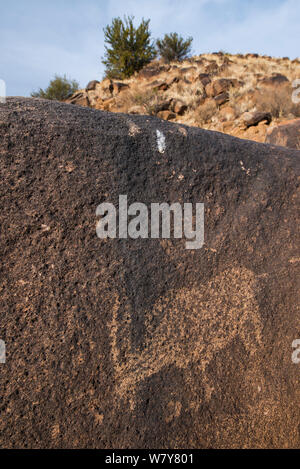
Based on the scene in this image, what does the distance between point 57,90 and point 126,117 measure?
11369 mm

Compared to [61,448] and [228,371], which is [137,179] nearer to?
[228,371]

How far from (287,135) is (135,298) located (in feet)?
8.34

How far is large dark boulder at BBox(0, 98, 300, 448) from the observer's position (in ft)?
3.07

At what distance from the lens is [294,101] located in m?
5.58

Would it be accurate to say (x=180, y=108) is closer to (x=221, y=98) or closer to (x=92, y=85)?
(x=221, y=98)

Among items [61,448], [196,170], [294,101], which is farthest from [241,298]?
[294,101]

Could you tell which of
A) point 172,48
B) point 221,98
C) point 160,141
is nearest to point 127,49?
point 172,48

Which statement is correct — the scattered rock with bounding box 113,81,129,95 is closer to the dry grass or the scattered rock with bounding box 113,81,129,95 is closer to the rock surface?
the dry grass

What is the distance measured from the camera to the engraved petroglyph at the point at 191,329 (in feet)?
3.37

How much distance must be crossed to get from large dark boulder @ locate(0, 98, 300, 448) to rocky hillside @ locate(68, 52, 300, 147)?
148 inches

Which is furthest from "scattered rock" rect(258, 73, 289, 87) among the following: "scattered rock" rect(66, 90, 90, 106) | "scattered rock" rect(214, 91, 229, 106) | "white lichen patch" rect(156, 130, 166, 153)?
"white lichen patch" rect(156, 130, 166, 153)

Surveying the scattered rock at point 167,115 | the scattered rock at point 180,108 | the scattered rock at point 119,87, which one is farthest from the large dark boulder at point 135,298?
the scattered rock at point 119,87

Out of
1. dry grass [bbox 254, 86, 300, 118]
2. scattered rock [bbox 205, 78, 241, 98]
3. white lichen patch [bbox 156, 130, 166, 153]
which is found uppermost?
scattered rock [bbox 205, 78, 241, 98]

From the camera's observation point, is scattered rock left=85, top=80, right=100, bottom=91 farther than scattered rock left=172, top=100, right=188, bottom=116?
Yes
